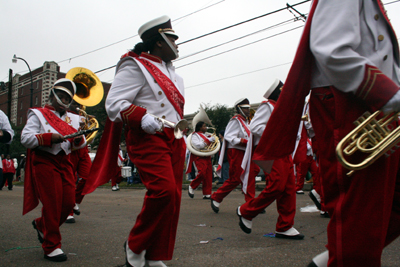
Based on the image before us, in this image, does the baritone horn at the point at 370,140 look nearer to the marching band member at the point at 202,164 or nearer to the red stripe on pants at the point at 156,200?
the red stripe on pants at the point at 156,200

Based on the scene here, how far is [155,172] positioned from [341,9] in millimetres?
1642

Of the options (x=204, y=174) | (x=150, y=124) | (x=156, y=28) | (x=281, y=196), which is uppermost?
(x=156, y=28)

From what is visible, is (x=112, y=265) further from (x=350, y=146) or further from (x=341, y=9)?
(x=341, y=9)

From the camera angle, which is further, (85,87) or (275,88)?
(85,87)

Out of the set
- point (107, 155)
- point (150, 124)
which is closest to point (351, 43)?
point (150, 124)

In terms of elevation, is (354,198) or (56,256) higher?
(354,198)

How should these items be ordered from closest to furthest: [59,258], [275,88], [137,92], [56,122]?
[137,92]
[59,258]
[56,122]
[275,88]

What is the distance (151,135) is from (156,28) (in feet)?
3.31

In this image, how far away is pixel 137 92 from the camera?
3025 millimetres

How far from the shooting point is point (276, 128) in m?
2.27

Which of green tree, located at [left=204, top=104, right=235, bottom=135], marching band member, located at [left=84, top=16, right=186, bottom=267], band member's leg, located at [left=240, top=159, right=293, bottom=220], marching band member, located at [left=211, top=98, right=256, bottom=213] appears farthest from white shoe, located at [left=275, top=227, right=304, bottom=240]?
green tree, located at [left=204, top=104, right=235, bottom=135]

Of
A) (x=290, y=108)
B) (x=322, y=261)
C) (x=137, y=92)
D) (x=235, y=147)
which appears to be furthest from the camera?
(x=235, y=147)

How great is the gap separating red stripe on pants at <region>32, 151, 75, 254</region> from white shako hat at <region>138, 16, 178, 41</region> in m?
1.66

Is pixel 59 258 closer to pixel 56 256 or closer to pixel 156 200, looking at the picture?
pixel 56 256
